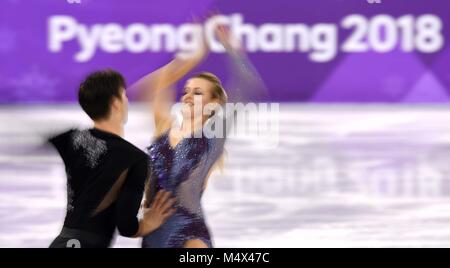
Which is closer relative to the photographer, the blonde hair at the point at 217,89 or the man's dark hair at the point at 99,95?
the man's dark hair at the point at 99,95

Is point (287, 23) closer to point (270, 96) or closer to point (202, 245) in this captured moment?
point (270, 96)

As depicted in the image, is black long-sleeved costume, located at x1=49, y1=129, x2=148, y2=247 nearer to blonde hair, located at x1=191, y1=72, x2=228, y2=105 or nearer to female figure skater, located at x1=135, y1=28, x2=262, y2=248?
female figure skater, located at x1=135, y1=28, x2=262, y2=248

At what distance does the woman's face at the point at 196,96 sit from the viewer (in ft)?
11.3

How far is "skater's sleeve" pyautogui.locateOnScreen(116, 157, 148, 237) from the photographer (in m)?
2.79

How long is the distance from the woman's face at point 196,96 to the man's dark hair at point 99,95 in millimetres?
494

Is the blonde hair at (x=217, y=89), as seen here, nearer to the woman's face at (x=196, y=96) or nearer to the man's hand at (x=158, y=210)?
the woman's face at (x=196, y=96)

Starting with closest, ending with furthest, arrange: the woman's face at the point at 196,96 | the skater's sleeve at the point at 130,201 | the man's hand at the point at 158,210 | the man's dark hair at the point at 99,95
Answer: the skater's sleeve at the point at 130,201
the man's dark hair at the point at 99,95
the man's hand at the point at 158,210
the woman's face at the point at 196,96

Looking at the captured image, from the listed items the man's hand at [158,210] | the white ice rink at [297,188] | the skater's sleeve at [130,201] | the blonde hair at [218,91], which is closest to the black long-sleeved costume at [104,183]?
the skater's sleeve at [130,201]

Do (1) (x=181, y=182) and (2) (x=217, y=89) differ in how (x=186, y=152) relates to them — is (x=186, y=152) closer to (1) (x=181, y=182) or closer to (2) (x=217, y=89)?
(1) (x=181, y=182)

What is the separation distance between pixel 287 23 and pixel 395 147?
2.59 ft

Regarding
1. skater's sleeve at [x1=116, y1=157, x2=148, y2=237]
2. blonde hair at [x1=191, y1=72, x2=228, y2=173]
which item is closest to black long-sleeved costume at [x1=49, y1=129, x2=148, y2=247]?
skater's sleeve at [x1=116, y1=157, x2=148, y2=237]

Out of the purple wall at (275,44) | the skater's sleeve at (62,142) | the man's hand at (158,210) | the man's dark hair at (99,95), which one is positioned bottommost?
the man's hand at (158,210)

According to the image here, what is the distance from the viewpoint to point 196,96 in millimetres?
3469

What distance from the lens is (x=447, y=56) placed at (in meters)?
3.58
